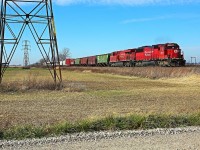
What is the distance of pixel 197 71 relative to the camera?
3816 centimetres

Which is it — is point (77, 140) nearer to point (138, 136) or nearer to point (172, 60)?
point (138, 136)

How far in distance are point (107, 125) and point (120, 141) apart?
1836mm

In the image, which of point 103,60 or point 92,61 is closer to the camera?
point 103,60

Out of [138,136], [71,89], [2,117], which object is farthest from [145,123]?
[71,89]

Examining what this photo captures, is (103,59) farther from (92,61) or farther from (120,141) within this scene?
(120,141)

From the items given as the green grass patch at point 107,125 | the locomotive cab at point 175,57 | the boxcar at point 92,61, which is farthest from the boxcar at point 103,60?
the green grass patch at point 107,125

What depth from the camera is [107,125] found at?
35.7ft

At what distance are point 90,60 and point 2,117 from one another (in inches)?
3779

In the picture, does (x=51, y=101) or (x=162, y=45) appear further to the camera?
(x=162, y=45)

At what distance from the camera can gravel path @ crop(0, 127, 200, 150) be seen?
845 cm

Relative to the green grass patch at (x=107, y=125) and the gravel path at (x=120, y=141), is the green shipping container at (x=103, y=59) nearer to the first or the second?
the green grass patch at (x=107, y=125)

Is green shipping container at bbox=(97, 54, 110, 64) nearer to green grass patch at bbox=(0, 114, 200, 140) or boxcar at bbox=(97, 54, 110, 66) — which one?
boxcar at bbox=(97, 54, 110, 66)

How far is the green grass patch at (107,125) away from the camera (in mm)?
9836

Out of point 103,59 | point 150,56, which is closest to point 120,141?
point 150,56
